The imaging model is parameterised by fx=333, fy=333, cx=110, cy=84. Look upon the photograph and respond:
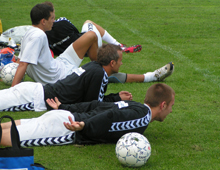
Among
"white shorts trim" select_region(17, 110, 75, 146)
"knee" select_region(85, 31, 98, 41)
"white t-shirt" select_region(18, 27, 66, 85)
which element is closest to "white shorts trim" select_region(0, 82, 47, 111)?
"white t-shirt" select_region(18, 27, 66, 85)

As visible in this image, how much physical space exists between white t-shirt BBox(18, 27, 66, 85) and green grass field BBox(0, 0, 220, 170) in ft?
3.19

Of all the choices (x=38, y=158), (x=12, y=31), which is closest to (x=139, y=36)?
(x=12, y=31)

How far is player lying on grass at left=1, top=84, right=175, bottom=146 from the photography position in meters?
3.64

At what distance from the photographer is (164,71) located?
20.9 feet

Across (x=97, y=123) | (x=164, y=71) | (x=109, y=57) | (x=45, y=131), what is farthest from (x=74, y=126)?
(x=164, y=71)

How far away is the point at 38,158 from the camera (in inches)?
137

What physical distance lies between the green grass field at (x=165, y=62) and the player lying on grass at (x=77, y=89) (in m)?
0.19

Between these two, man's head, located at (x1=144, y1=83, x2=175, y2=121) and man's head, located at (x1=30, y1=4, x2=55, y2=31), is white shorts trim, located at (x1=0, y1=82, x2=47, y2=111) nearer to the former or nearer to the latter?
man's head, located at (x1=30, y1=4, x2=55, y2=31)

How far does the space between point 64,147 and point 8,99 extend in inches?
A: 57.2

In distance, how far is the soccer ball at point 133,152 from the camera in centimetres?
330

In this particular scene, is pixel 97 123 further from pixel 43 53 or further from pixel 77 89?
pixel 43 53

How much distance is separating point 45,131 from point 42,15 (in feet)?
8.20

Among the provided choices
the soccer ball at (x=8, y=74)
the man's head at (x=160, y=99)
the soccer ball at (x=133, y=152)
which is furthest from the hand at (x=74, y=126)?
the soccer ball at (x=8, y=74)

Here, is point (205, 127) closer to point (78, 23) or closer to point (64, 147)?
point (64, 147)
